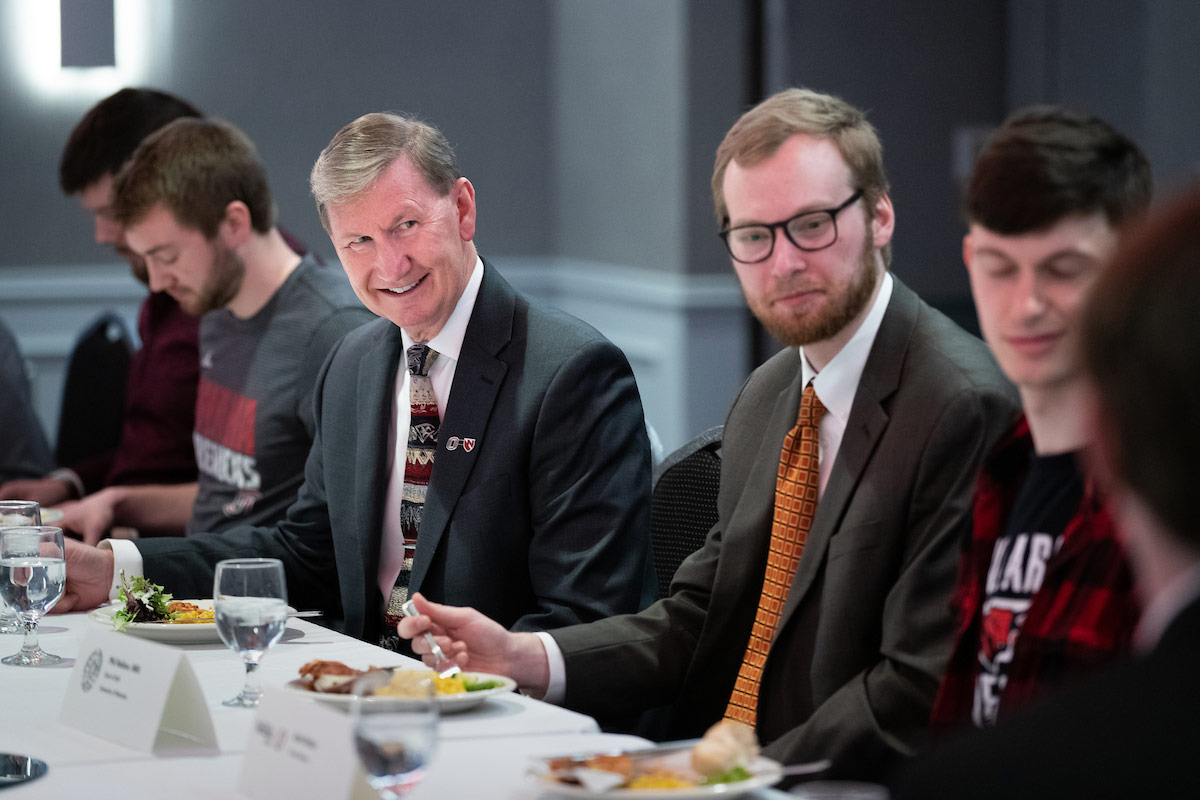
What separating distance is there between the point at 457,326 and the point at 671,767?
48.2 inches

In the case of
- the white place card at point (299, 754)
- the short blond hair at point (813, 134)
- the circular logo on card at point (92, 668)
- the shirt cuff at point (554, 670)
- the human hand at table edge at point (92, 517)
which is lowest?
the human hand at table edge at point (92, 517)

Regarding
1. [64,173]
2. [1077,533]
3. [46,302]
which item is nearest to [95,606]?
[1077,533]

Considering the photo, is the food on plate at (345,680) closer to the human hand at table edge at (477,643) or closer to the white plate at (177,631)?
the human hand at table edge at (477,643)

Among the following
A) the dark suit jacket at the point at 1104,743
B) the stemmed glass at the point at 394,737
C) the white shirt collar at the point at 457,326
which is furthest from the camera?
the white shirt collar at the point at 457,326

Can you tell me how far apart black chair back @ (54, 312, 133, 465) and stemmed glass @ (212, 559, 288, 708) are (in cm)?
278

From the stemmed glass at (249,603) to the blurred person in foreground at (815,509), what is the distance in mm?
200

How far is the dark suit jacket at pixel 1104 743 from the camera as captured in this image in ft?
2.60

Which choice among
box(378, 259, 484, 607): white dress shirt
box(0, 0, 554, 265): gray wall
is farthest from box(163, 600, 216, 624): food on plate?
box(0, 0, 554, 265): gray wall

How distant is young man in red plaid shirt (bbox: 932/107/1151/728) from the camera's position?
1385 mm

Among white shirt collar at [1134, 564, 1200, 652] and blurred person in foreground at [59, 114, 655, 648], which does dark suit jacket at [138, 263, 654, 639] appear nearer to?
blurred person in foreground at [59, 114, 655, 648]

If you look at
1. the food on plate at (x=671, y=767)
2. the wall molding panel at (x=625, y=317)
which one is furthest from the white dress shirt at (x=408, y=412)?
the wall molding panel at (x=625, y=317)

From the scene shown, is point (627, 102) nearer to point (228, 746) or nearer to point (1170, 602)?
point (228, 746)

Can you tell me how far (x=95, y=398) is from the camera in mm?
4258

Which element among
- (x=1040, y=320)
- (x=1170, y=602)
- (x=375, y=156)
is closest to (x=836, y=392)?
(x=1040, y=320)
